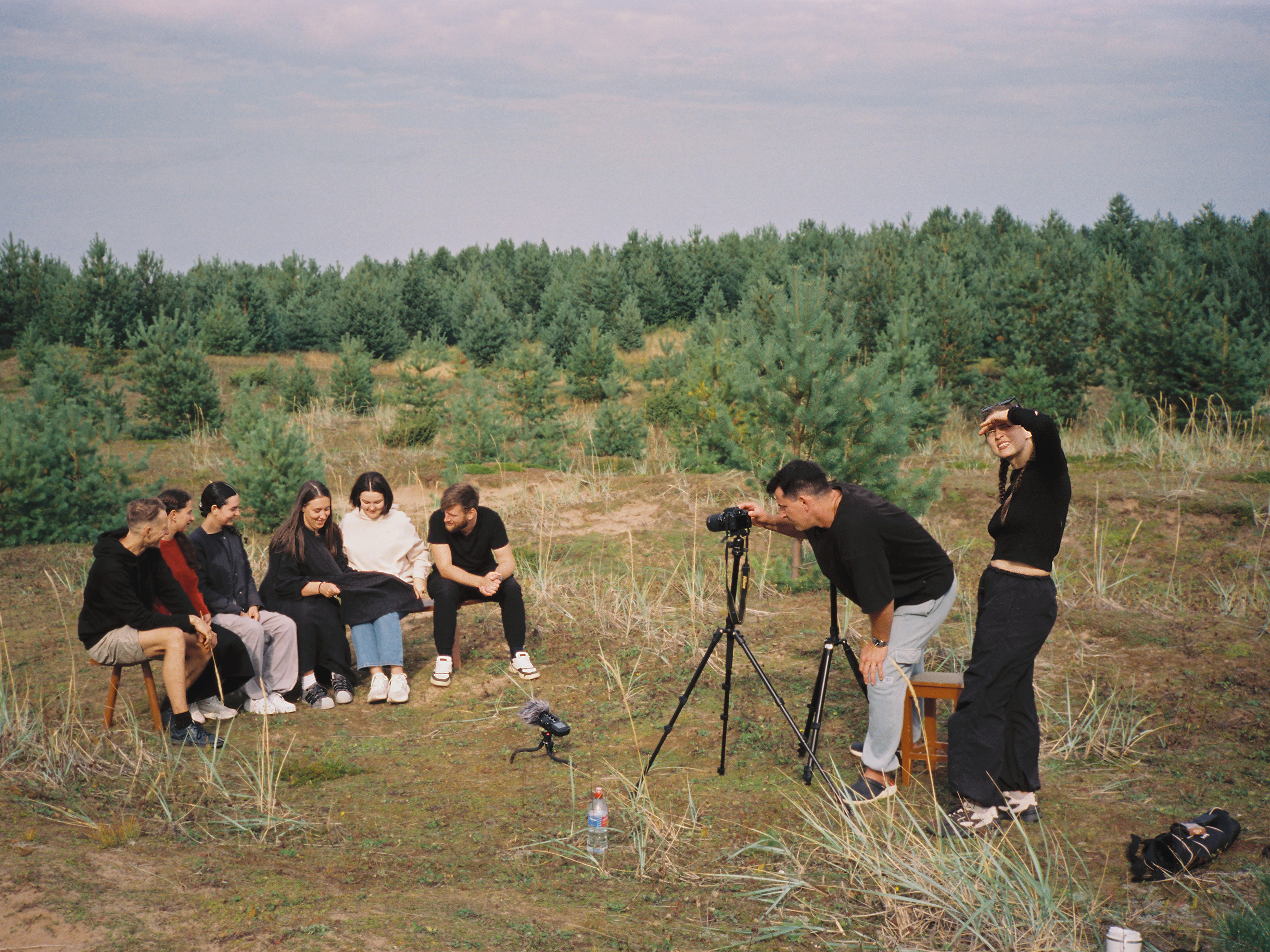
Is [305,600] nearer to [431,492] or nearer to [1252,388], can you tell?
[431,492]

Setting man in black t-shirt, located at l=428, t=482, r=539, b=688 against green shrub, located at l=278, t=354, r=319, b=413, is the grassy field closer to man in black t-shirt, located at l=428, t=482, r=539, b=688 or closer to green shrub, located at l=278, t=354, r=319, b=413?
man in black t-shirt, located at l=428, t=482, r=539, b=688

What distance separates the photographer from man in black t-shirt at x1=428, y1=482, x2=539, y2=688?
582cm

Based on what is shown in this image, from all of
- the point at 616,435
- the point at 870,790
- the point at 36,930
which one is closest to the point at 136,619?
the point at 36,930

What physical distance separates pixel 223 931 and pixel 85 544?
26.0 ft

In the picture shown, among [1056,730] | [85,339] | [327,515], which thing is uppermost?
[85,339]

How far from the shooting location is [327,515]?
5.86 m

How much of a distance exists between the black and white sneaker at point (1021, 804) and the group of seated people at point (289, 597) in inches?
117

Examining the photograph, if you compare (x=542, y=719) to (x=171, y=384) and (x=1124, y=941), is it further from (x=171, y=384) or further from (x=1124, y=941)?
(x=171, y=384)

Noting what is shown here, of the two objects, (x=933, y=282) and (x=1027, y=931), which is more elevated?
(x=933, y=282)

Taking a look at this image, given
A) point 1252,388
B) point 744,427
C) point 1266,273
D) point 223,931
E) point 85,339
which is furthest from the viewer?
point 85,339

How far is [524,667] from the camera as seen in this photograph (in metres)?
5.90

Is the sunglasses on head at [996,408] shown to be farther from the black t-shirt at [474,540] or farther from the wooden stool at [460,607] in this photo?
the wooden stool at [460,607]

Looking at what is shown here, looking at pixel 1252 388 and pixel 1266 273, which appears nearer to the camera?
pixel 1252 388

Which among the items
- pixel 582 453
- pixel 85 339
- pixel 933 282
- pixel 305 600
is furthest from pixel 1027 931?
pixel 85 339
